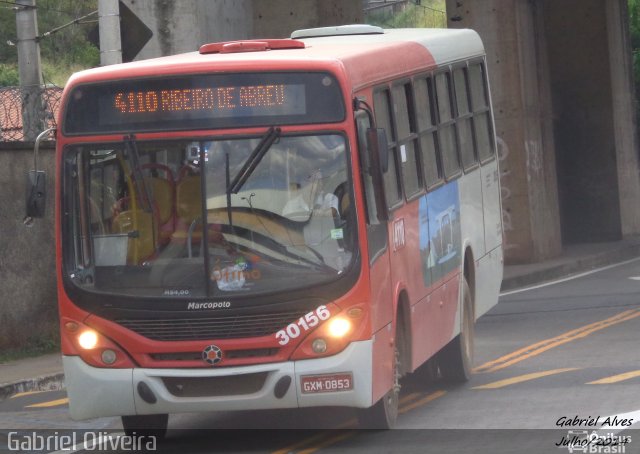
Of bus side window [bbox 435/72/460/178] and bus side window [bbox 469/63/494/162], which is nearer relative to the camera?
bus side window [bbox 435/72/460/178]

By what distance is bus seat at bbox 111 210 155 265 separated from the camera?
9.30 meters

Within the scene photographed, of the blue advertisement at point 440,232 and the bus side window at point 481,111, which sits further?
the bus side window at point 481,111

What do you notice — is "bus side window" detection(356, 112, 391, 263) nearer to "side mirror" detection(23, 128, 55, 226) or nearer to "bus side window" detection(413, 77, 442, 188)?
"bus side window" detection(413, 77, 442, 188)

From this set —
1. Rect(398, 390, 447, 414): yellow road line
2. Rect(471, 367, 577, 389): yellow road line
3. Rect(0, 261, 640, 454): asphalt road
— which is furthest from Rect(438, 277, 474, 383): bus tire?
Rect(398, 390, 447, 414): yellow road line

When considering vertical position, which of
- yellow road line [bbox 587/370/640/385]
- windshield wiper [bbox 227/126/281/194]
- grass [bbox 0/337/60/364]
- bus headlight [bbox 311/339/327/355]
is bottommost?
grass [bbox 0/337/60/364]

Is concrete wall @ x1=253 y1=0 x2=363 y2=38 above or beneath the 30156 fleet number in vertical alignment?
above

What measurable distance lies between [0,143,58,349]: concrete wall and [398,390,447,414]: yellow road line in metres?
5.80

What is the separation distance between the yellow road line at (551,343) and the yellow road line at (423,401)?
1490 millimetres

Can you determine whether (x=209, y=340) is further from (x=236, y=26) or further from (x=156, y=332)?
(x=236, y=26)

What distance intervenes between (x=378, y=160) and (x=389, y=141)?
3.66 ft

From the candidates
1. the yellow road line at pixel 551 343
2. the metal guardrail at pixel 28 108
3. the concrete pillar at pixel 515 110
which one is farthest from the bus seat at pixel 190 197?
the concrete pillar at pixel 515 110

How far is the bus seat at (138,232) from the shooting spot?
9297 millimetres

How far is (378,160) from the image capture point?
30.1ft

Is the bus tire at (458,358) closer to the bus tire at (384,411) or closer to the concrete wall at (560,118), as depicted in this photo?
the bus tire at (384,411)
